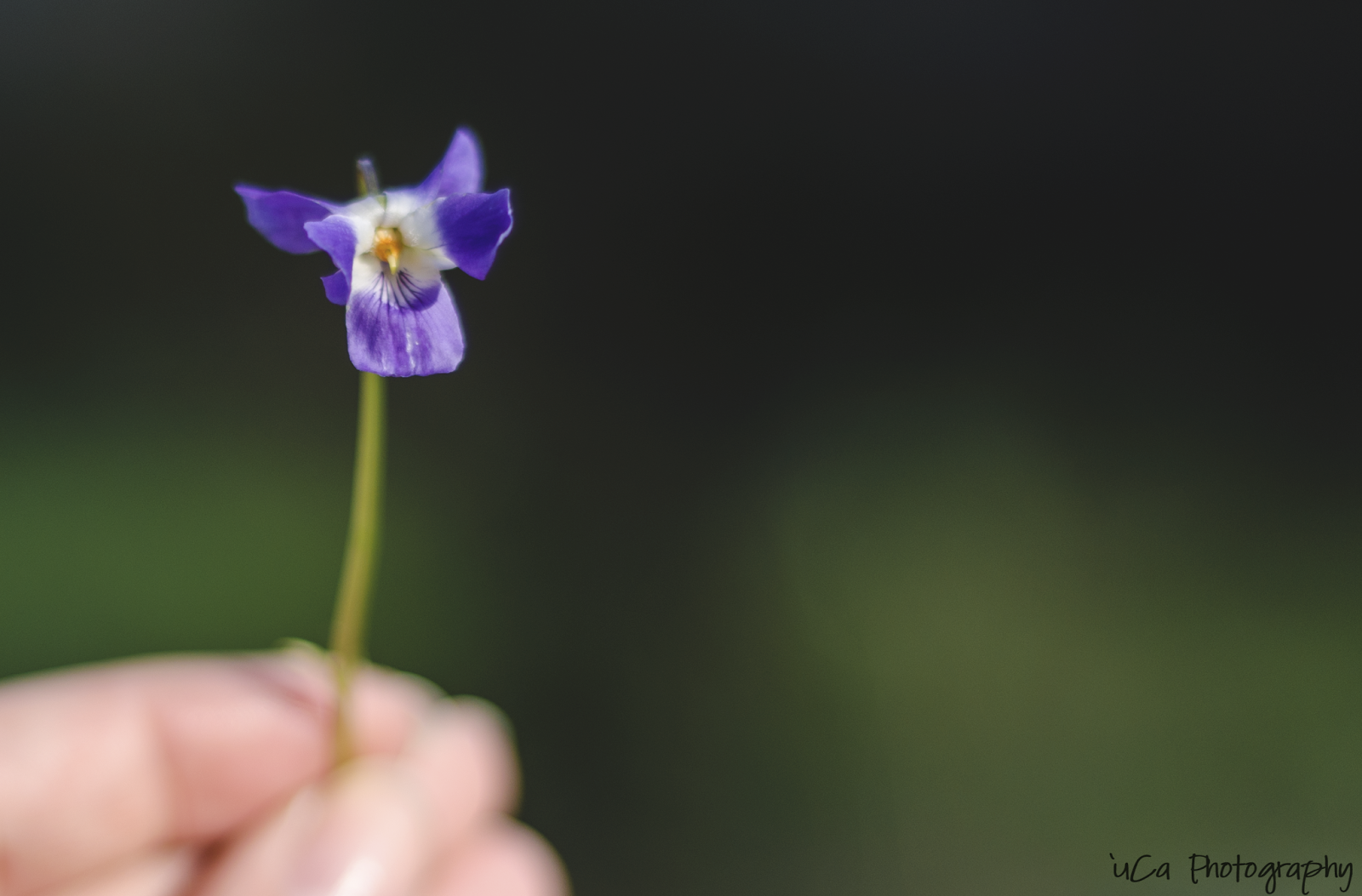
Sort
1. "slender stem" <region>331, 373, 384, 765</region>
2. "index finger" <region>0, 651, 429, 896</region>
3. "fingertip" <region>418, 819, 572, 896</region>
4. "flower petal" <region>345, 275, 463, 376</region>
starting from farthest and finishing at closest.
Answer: "fingertip" <region>418, 819, 572, 896</region>
"index finger" <region>0, 651, 429, 896</region>
"slender stem" <region>331, 373, 384, 765</region>
"flower petal" <region>345, 275, 463, 376</region>

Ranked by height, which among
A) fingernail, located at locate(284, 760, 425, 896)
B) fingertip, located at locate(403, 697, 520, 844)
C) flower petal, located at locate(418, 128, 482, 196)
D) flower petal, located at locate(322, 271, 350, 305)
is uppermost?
flower petal, located at locate(418, 128, 482, 196)

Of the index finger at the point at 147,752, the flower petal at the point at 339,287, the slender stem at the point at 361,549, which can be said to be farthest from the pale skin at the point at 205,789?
the flower petal at the point at 339,287

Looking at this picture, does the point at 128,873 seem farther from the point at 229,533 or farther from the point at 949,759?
the point at 949,759

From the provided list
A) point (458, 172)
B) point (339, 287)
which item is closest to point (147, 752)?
point (339, 287)

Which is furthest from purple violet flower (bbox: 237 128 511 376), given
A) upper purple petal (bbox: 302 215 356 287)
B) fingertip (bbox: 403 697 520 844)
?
fingertip (bbox: 403 697 520 844)

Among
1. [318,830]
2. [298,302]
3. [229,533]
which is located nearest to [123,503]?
[229,533]

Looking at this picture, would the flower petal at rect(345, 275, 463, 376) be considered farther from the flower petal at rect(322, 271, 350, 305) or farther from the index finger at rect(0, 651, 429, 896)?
the index finger at rect(0, 651, 429, 896)

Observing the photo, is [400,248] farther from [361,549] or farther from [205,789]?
[205,789]

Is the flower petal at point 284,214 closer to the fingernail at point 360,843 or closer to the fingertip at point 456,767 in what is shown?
the fingernail at point 360,843
